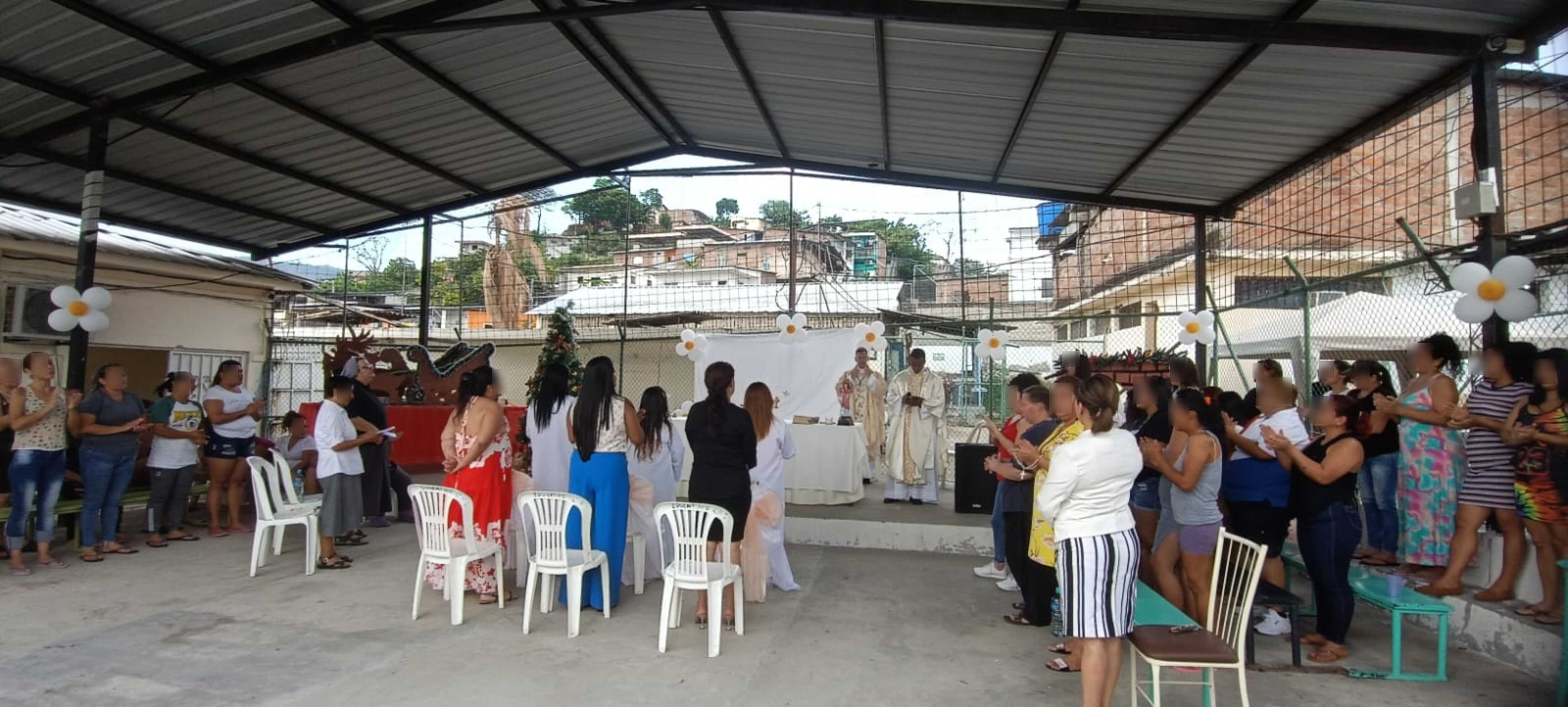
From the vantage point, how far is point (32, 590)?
17.1ft

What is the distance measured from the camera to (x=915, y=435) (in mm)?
7945

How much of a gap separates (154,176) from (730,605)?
27.5 ft

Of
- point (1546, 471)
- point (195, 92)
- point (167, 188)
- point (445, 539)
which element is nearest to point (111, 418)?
point (195, 92)

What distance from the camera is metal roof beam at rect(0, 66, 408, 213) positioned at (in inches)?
256

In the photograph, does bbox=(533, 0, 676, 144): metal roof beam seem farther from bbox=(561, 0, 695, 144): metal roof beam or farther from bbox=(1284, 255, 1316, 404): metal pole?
bbox=(1284, 255, 1316, 404): metal pole

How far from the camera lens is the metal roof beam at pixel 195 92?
18.8ft

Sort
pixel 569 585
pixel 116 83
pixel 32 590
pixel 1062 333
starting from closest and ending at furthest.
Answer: pixel 569 585 < pixel 32 590 < pixel 116 83 < pixel 1062 333

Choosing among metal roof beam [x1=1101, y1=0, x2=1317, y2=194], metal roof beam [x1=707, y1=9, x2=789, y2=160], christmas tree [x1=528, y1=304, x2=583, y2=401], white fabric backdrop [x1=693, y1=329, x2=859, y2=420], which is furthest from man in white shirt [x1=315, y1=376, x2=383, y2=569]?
metal roof beam [x1=1101, y1=0, x2=1317, y2=194]

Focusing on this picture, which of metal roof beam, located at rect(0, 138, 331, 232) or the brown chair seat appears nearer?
the brown chair seat

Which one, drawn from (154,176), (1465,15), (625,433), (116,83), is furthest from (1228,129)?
(154,176)

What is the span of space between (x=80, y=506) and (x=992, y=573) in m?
6.81

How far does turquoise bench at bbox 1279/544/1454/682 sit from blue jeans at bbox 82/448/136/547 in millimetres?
8067

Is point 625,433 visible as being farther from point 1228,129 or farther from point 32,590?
point 1228,129

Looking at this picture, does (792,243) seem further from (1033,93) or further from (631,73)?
(1033,93)
